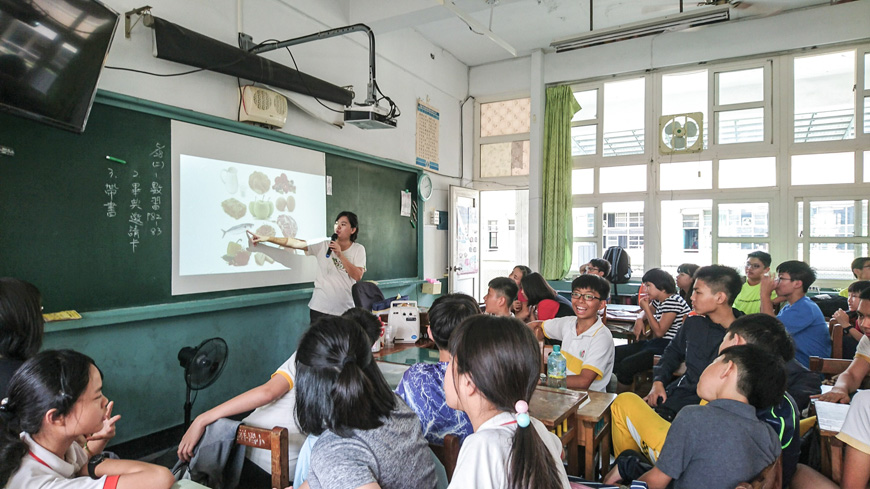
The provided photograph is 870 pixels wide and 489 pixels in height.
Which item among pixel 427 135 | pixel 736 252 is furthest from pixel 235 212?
pixel 736 252

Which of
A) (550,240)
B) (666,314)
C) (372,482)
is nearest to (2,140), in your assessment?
(372,482)

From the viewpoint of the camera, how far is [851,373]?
2.42m

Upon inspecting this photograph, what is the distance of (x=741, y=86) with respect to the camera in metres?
5.79

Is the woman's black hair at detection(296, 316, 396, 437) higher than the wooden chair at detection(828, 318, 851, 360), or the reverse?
the woman's black hair at detection(296, 316, 396, 437)

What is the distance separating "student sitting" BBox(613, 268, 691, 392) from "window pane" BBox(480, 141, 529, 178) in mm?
3204

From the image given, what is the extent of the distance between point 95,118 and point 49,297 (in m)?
1.01

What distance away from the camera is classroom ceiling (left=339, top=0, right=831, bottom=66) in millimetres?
4438

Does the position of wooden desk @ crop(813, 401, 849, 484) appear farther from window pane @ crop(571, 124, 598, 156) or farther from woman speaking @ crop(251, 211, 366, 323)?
window pane @ crop(571, 124, 598, 156)

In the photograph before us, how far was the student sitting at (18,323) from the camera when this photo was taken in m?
1.63

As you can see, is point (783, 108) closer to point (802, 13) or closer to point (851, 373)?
point (802, 13)

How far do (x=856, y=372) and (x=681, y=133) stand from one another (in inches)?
164

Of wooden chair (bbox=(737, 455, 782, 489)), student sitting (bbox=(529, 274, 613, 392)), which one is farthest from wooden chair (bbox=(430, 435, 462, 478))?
student sitting (bbox=(529, 274, 613, 392))

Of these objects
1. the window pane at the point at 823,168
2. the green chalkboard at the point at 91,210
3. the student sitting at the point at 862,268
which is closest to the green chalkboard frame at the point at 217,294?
the green chalkboard at the point at 91,210

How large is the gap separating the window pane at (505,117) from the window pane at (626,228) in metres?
1.56
